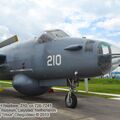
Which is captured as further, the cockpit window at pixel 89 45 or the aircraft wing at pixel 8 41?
the aircraft wing at pixel 8 41

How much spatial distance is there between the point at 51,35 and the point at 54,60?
55.0 inches

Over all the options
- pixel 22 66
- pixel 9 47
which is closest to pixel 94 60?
pixel 22 66

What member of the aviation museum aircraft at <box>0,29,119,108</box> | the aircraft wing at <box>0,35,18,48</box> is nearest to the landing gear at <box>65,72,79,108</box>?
the aviation museum aircraft at <box>0,29,119,108</box>

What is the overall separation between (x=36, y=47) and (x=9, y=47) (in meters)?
3.01

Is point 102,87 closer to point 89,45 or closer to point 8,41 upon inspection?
point 8,41

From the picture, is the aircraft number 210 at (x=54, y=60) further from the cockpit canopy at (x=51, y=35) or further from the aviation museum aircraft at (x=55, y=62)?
the cockpit canopy at (x=51, y=35)

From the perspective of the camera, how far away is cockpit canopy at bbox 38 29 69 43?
1242cm

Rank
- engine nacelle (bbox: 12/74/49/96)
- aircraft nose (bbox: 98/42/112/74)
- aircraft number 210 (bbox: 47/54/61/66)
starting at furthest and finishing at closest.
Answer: engine nacelle (bbox: 12/74/49/96) → aircraft number 210 (bbox: 47/54/61/66) → aircraft nose (bbox: 98/42/112/74)

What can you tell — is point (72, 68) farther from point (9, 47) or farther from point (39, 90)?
point (9, 47)

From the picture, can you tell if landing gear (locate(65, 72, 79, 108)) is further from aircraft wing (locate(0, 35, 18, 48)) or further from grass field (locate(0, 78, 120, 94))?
grass field (locate(0, 78, 120, 94))

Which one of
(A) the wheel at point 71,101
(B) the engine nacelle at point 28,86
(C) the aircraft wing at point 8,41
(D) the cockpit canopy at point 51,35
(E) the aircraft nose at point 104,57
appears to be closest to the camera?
(E) the aircraft nose at point 104,57

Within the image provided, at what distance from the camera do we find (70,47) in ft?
35.9

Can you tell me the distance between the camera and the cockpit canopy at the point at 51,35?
1242 centimetres

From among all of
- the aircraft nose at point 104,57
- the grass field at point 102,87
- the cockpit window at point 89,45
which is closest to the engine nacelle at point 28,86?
the cockpit window at point 89,45
